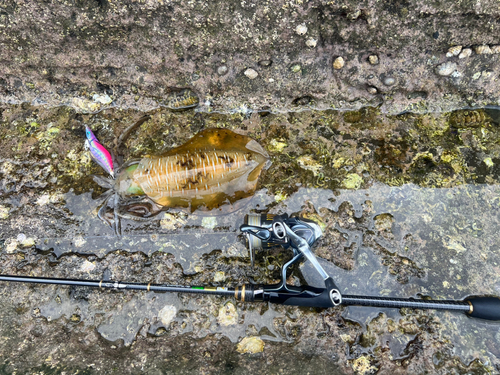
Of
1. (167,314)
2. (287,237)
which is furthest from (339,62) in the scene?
(167,314)

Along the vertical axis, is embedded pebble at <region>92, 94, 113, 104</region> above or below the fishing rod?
above

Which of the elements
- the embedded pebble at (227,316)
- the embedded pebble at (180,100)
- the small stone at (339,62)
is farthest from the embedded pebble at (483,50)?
the embedded pebble at (227,316)

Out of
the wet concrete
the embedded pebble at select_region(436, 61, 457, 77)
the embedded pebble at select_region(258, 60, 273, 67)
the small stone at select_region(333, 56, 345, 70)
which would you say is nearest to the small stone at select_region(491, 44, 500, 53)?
the embedded pebble at select_region(436, 61, 457, 77)

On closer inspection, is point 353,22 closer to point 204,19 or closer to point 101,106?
point 204,19

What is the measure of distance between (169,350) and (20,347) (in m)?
1.16

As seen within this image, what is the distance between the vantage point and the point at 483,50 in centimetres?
260

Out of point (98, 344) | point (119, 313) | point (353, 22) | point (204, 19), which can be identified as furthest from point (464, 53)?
point (98, 344)

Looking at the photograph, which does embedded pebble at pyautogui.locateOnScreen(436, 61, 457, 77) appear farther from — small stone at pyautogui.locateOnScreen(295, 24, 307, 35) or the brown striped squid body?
the brown striped squid body

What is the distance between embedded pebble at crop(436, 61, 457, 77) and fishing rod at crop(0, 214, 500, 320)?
196 centimetres

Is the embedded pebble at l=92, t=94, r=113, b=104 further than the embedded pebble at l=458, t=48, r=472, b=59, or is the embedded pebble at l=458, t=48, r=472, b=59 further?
the embedded pebble at l=92, t=94, r=113, b=104

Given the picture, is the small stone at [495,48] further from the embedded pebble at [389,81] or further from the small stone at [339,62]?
the small stone at [339,62]

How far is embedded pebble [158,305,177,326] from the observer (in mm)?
2391

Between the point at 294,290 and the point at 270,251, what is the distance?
417 mm

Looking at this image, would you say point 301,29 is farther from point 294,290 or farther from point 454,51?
point 294,290
